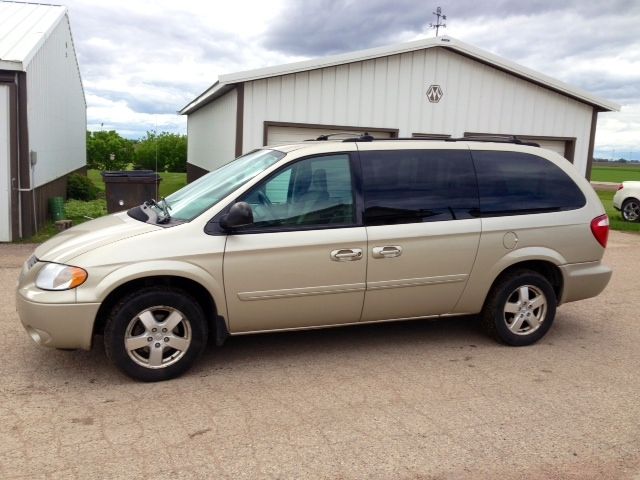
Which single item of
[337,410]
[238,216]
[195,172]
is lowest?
[337,410]

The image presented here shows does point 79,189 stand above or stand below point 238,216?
below

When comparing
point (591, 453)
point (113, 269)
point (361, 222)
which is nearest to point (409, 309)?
point (361, 222)

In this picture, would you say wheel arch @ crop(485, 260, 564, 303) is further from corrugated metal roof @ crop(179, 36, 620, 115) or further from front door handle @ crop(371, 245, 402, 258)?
corrugated metal roof @ crop(179, 36, 620, 115)

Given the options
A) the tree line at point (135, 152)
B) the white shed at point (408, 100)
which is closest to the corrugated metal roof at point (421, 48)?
the white shed at point (408, 100)

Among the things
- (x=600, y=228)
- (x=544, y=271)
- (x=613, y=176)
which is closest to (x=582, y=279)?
(x=544, y=271)

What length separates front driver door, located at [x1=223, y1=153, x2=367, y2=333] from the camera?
4.45 m

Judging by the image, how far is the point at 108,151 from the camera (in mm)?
31266

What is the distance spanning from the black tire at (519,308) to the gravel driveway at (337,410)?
→ 15 centimetres

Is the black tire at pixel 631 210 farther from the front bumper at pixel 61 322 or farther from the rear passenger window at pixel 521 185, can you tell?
the front bumper at pixel 61 322

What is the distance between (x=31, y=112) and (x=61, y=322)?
7.46 metres

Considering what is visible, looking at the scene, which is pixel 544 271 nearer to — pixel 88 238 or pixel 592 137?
pixel 88 238

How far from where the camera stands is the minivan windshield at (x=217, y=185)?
15.2 ft

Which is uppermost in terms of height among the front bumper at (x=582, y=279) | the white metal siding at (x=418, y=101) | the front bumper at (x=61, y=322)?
the white metal siding at (x=418, y=101)

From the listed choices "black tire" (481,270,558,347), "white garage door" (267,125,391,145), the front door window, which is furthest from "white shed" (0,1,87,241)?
"black tire" (481,270,558,347)
